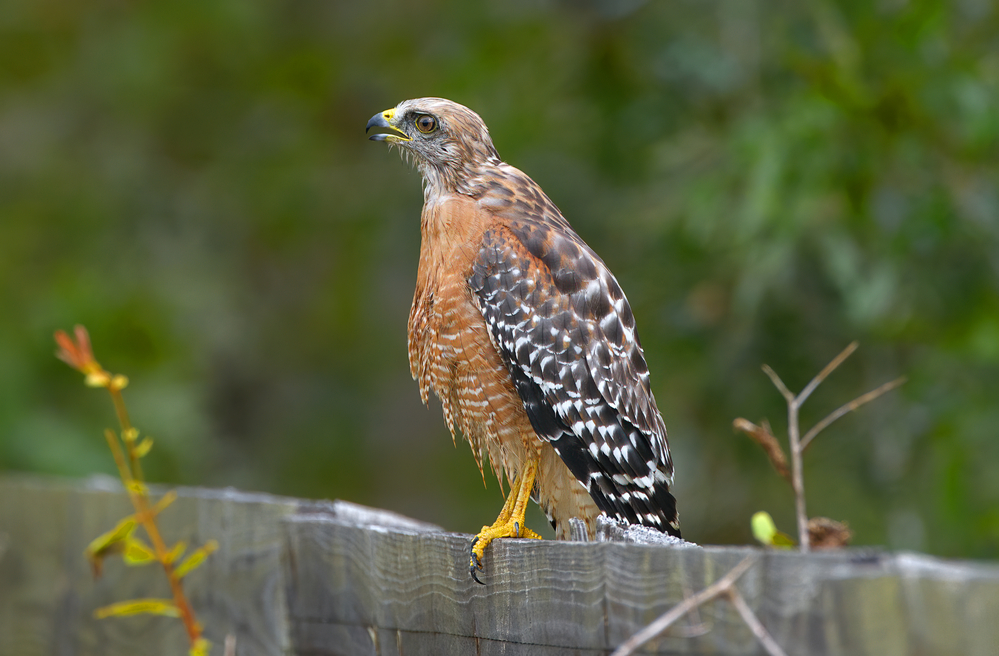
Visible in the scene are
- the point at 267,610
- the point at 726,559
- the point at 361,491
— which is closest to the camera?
the point at 726,559

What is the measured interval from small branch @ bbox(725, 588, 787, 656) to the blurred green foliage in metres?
3.60

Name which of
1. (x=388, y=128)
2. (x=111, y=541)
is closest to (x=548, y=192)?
(x=388, y=128)

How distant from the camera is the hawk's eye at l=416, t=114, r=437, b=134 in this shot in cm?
334

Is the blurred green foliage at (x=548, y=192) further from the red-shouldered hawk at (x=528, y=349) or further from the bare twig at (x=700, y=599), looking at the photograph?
the bare twig at (x=700, y=599)

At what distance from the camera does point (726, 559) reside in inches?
54.5

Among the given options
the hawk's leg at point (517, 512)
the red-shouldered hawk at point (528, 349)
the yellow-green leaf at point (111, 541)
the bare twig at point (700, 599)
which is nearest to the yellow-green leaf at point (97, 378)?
the yellow-green leaf at point (111, 541)

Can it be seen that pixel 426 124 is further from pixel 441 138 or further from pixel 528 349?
pixel 528 349

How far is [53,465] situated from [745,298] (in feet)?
13.5

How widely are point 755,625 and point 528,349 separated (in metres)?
1.80

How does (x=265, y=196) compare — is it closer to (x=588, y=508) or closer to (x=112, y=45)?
(x=112, y=45)

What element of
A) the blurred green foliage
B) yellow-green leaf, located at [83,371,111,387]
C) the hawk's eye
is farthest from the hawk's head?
yellow-green leaf, located at [83,371,111,387]

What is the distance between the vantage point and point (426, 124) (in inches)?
132

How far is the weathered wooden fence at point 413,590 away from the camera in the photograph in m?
1.23

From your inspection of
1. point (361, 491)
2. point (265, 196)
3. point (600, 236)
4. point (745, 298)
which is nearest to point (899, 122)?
point (745, 298)
